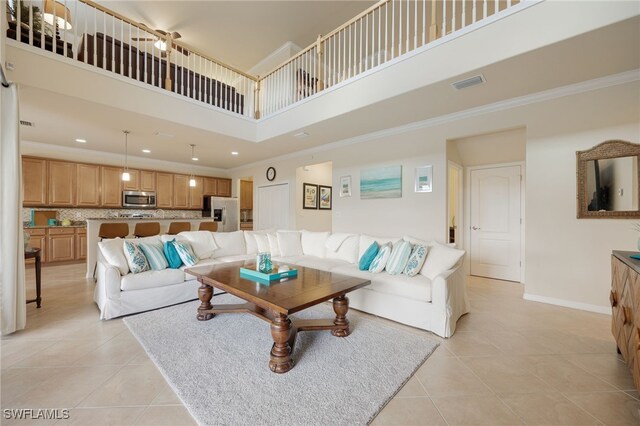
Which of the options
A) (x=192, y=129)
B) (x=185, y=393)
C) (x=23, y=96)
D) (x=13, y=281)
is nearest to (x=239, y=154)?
(x=192, y=129)

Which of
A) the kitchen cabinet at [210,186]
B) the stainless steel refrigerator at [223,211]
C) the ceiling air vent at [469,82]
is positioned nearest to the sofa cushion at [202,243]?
the stainless steel refrigerator at [223,211]

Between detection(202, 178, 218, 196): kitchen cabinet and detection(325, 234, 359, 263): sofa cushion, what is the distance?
5.15 m

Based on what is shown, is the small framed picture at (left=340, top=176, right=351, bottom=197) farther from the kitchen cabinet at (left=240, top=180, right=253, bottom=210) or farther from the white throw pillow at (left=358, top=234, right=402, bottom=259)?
the kitchen cabinet at (left=240, top=180, right=253, bottom=210)

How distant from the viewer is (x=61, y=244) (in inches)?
217

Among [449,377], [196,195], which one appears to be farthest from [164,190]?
[449,377]

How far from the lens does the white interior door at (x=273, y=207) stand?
6.50 m

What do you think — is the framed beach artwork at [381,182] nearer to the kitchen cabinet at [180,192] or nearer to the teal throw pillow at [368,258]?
the teal throw pillow at [368,258]

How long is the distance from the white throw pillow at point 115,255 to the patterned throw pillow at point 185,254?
57 cm

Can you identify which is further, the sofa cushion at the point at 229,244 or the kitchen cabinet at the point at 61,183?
the kitchen cabinet at the point at 61,183

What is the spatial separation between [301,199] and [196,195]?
11.2 ft

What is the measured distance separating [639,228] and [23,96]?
7.18 meters

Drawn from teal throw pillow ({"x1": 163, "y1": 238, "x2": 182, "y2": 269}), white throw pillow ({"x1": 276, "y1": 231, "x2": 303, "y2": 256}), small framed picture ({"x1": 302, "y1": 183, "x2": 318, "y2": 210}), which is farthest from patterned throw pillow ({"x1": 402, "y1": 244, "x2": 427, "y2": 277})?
small framed picture ({"x1": 302, "y1": 183, "x2": 318, "y2": 210})

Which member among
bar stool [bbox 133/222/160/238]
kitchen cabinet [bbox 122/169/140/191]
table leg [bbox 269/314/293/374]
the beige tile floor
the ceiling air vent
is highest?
the ceiling air vent

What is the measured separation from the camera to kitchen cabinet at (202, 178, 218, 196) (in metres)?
7.77
